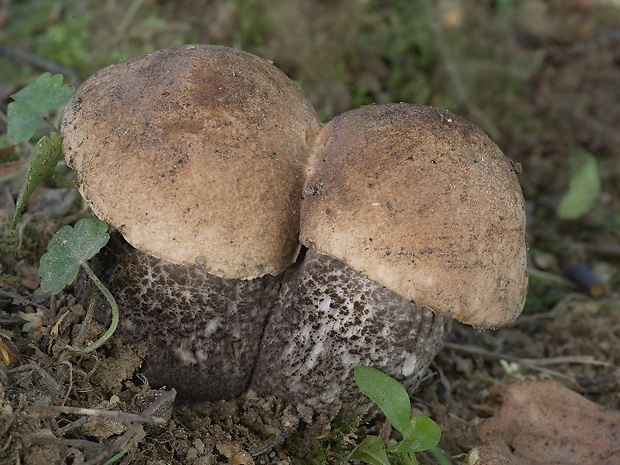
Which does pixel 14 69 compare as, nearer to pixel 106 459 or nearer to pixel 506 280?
pixel 106 459

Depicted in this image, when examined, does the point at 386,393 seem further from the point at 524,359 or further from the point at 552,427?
Result: the point at 524,359

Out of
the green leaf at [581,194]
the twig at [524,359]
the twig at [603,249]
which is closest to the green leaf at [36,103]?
the twig at [524,359]

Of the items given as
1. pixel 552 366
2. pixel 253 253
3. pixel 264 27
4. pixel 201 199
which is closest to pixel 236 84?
pixel 201 199

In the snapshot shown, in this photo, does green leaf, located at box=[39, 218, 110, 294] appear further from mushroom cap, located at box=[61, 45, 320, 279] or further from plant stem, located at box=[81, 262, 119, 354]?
mushroom cap, located at box=[61, 45, 320, 279]

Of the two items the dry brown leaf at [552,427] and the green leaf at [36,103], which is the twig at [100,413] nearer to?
the green leaf at [36,103]

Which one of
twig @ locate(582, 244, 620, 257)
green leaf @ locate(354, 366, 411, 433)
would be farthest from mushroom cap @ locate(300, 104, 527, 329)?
twig @ locate(582, 244, 620, 257)

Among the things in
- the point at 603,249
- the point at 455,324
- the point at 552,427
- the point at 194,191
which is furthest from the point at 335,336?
the point at 603,249
